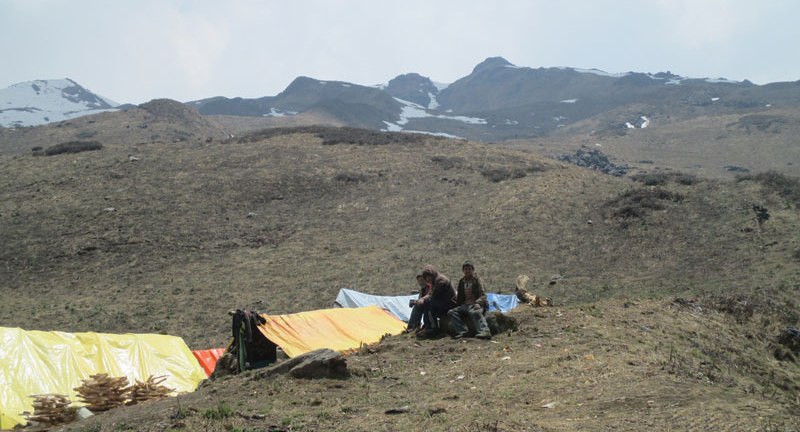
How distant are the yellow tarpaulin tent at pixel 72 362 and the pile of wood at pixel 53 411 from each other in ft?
1.41

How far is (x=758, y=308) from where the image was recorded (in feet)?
44.0

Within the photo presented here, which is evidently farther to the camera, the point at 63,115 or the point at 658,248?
the point at 63,115

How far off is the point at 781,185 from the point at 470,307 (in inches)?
811

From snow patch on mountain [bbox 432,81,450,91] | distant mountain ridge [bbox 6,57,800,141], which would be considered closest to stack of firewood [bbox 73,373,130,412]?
distant mountain ridge [bbox 6,57,800,141]

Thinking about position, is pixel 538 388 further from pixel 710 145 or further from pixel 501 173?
pixel 710 145

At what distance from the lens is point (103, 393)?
9.23 meters

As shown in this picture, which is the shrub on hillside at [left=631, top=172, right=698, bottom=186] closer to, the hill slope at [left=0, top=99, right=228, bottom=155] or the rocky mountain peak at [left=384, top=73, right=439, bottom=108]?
the hill slope at [left=0, top=99, right=228, bottom=155]

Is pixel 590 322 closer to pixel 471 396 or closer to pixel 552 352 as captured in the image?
pixel 552 352

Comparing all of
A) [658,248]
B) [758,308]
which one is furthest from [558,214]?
[758,308]

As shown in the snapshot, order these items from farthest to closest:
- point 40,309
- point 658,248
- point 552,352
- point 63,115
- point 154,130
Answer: point 63,115 → point 154,130 → point 658,248 → point 40,309 → point 552,352

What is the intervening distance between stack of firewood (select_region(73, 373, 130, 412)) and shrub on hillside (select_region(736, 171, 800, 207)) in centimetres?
2366

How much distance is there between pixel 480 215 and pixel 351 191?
745cm

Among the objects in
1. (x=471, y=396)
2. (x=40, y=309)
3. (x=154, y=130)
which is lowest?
(x=40, y=309)

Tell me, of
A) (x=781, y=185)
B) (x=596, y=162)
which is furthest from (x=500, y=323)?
(x=596, y=162)
